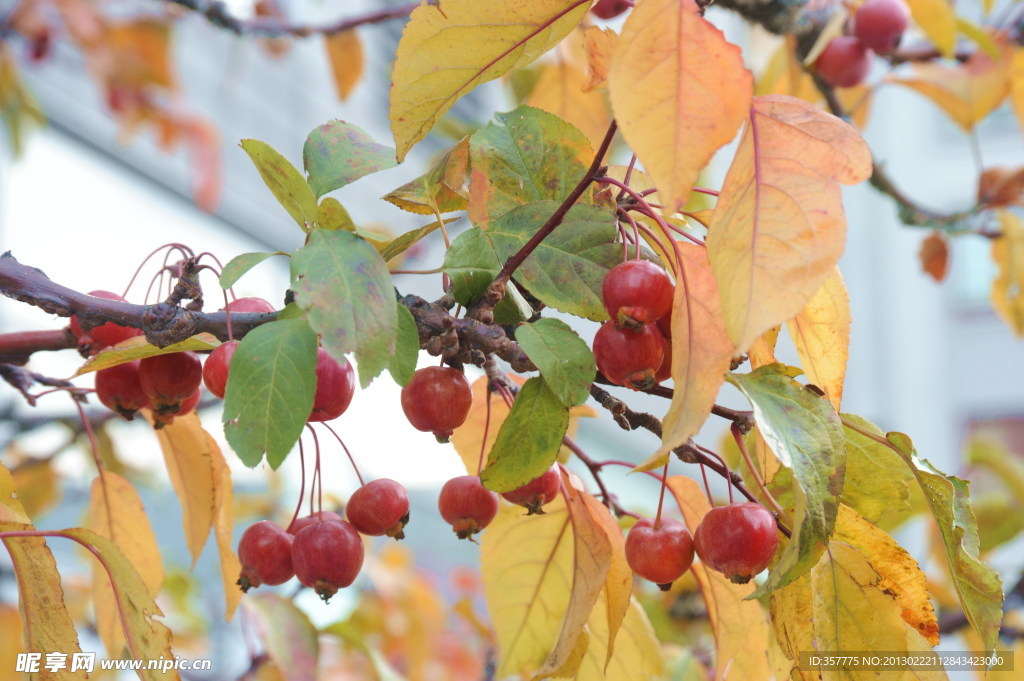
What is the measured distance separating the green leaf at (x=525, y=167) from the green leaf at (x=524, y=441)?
14cm

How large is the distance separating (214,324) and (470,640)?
1883 mm

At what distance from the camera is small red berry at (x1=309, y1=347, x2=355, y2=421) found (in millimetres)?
440

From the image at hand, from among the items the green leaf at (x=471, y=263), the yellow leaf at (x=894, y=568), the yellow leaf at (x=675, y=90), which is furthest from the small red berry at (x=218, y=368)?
the yellow leaf at (x=894, y=568)

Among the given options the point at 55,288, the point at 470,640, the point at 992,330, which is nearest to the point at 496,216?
the point at 55,288

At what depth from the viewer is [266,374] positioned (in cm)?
38

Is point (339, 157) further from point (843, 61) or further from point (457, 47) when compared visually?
point (843, 61)

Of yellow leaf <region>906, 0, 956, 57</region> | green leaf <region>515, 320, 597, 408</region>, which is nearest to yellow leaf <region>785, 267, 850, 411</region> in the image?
green leaf <region>515, 320, 597, 408</region>

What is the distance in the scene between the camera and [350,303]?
385 millimetres

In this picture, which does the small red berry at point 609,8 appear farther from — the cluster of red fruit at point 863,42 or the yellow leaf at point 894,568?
the yellow leaf at point 894,568

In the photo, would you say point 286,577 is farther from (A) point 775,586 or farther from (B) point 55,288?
(A) point 775,586

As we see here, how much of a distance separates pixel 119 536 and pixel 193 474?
11 centimetres

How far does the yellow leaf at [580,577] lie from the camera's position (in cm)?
48

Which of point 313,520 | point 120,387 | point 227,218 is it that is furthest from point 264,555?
point 227,218

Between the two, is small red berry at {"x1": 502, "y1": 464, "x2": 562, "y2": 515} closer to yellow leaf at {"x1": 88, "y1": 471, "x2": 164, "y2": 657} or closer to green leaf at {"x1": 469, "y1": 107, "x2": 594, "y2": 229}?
green leaf at {"x1": 469, "y1": 107, "x2": 594, "y2": 229}
